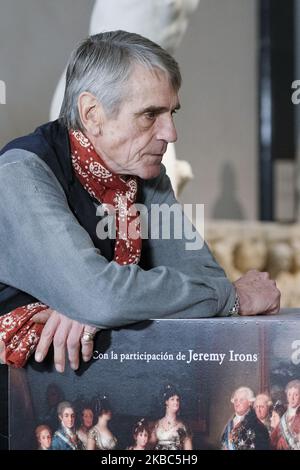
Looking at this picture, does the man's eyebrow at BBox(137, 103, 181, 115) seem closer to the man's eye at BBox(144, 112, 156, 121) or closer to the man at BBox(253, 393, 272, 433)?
the man's eye at BBox(144, 112, 156, 121)

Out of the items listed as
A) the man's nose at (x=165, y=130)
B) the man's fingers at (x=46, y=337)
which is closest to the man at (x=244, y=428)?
the man's fingers at (x=46, y=337)

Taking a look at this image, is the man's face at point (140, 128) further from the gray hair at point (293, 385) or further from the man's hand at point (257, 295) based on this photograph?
the gray hair at point (293, 385)

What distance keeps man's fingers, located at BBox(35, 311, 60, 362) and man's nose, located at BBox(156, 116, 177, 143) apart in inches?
10.9

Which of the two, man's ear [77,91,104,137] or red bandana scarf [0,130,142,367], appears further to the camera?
man's ear [77,91,104,137]

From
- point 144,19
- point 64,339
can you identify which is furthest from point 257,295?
point 144,19

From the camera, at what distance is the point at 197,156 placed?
3.42 meters

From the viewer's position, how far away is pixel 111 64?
1.28 meters

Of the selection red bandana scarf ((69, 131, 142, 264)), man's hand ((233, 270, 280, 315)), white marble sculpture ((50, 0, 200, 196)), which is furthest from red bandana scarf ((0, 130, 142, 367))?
white marble sculpture ((50, 0, 200, 196))

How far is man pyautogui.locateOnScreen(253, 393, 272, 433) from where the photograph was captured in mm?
1188

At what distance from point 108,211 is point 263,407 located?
33 cm

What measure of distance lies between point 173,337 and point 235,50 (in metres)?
→ 2.55

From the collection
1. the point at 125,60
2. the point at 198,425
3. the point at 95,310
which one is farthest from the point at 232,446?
the point at 125,60

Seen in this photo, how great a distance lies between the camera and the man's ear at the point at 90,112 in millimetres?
1307

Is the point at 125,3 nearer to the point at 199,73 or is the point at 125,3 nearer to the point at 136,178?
the point at 136,178
